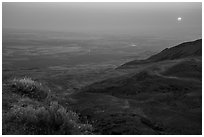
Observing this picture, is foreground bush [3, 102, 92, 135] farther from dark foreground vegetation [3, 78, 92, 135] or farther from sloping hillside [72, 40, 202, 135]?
sloping hillside [72, 40, 202, 135]

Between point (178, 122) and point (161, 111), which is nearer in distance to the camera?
point (178, 122)

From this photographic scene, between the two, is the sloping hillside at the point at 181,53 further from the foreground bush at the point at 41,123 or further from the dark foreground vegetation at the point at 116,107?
the foreground bush at the point at 41,123

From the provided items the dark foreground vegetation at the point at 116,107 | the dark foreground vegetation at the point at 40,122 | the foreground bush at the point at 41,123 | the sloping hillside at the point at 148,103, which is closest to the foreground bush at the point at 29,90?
A: the dark foreground vegetation at the point at 116,107

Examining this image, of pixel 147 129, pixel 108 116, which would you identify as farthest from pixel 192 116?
pixel 108 116

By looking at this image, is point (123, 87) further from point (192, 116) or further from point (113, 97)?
point (192, 116)

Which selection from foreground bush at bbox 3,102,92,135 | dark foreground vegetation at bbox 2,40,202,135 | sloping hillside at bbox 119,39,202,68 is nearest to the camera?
foreground bush at bbox 3,102,92,135

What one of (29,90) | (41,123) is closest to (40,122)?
(41,123)

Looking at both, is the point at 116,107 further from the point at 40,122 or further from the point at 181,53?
the point at 181,53

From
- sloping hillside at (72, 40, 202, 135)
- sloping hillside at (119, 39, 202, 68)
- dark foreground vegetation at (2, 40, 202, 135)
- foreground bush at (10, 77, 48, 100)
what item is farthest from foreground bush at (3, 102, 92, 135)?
sloping hillside at (119, 39, 202, 68)
